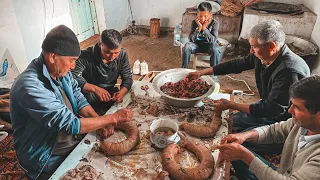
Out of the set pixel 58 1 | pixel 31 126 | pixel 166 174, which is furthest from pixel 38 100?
pixel 58 1

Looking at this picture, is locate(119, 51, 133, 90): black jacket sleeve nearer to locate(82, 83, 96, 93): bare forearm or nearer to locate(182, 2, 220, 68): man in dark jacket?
locate(82, 83, 96, 93): bare forearm

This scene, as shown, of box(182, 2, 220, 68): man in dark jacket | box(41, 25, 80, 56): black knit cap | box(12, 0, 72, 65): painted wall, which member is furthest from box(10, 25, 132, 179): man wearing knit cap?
box(182, 2, 220, 68): man in dark jacket

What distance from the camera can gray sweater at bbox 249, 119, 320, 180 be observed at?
144 centimetres

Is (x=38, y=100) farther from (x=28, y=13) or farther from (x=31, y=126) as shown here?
(x=28, y=13)

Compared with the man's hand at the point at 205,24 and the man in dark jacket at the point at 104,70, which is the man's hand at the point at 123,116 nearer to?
the man in dark jacket at the point at 104,70

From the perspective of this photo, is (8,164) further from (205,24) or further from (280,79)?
(205,24)

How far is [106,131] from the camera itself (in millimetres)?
2039

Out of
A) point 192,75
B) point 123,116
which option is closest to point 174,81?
point 192,75

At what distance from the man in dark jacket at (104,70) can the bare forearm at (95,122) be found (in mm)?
503

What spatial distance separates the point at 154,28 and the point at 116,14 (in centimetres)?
112

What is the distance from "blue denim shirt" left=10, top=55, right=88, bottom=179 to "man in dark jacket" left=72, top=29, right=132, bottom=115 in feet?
2.42

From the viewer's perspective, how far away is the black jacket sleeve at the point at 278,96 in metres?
2.22

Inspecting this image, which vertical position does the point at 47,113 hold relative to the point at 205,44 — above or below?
above

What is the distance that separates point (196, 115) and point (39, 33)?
3563 millimetres
